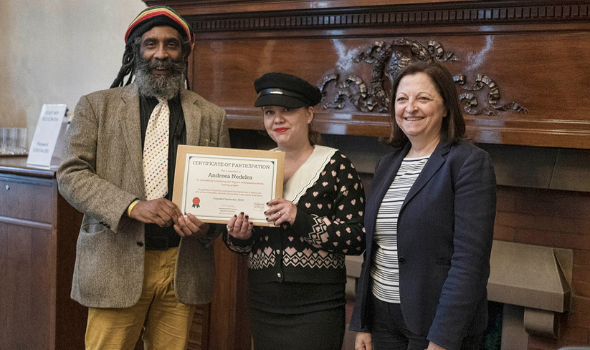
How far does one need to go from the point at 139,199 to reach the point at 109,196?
0.09 metres

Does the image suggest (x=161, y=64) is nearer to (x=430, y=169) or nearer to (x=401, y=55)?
(x=430, y=169)

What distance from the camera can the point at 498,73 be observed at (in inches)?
84.1

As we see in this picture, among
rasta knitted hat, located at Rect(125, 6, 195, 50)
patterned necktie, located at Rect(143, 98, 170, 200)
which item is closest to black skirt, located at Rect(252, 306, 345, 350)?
patterned necktie, located at Rect(143, 98, 170, 200)

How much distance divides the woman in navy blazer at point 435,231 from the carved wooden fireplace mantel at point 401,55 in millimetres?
792

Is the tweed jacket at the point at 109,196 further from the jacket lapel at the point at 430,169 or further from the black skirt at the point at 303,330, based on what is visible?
the jacket lapel at the point at 430,169

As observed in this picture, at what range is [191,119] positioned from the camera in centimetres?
170

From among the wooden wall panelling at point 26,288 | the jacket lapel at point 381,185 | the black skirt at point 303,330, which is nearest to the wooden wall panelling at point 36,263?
the wooden wall panelling at point 26,288

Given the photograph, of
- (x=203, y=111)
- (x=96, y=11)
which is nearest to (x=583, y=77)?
(x=203, y=111)

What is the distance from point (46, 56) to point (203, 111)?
216 centimetres

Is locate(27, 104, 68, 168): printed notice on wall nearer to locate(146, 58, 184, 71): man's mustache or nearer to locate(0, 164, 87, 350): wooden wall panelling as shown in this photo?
locate(0, 164, 87, 350): wooden wall panelling

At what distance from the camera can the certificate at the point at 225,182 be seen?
5.10 ft

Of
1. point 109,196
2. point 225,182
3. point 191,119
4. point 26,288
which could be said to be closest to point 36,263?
point 26,288

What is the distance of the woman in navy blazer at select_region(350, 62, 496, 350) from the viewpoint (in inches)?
51.3

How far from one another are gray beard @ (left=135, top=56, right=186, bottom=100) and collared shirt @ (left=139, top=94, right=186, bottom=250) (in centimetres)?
4
